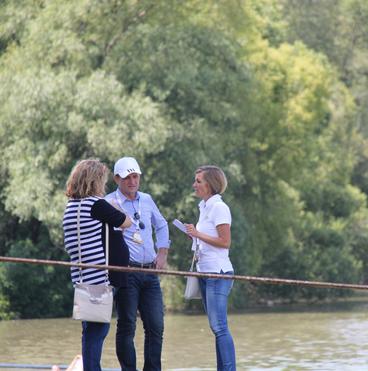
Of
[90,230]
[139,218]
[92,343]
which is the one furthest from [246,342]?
[90,230]

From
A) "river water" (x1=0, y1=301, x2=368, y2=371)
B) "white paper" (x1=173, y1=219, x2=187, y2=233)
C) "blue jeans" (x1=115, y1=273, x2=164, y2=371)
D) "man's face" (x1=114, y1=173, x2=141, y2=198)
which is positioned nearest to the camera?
"blue jeans" (x1=115, y1=273, x2=164, y2=371)

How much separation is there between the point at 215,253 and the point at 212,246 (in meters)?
0.07

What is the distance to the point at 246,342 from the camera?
19203mm

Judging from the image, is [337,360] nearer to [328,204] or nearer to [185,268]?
[185,268]

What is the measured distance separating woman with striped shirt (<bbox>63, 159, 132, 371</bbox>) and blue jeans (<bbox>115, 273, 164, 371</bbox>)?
56 centimetres

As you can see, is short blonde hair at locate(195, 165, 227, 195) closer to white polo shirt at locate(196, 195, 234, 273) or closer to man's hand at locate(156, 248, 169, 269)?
white polo shirt at locate(196, 195, 234, 273)

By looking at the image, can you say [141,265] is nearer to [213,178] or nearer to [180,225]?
[180,225]

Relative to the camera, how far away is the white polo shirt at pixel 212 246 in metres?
10.0

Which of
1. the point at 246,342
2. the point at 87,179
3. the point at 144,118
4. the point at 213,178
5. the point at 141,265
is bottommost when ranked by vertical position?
the point at 246,342

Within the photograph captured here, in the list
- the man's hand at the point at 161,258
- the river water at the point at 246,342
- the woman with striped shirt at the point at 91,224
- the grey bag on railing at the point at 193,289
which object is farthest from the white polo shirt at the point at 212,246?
the river water at the point at 246,342

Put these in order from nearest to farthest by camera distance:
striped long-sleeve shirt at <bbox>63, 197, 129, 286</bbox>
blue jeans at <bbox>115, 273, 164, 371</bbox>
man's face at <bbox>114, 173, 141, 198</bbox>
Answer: striped long-sleeve shirt at <bbox>63, 197, 129, 286</bbox>
blue jeans at <bbox>115, 273, 164, 371</bbox>
man's face at <bbox>114, 173, 141, 198</bbox>

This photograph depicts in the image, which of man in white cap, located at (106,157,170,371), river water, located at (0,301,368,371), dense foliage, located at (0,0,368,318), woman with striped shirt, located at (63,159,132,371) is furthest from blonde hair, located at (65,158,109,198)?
dense foliage, located at (0,0,368,318)

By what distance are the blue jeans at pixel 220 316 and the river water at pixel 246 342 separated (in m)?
3.81

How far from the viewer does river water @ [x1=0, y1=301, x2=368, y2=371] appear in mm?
14867
